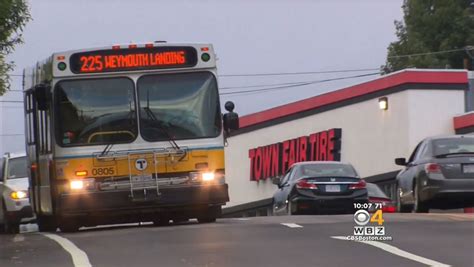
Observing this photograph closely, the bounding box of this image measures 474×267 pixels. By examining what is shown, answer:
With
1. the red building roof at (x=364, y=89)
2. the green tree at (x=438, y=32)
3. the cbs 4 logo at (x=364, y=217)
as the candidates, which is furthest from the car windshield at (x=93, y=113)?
the green tree at (x=438, y=32)

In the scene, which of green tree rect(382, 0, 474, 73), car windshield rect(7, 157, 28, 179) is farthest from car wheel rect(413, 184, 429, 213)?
green tree rect(382, 0, 474, 73)

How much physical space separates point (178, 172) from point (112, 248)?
176 inches

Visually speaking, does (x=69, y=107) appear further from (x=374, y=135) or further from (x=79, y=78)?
(x=374, y=135)

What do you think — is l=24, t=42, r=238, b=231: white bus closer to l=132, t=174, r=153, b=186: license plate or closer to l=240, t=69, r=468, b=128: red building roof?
l=132, t=174, r=153, b=186: license plate

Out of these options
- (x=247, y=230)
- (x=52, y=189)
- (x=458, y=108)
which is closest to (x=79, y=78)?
(x=52, y=189)

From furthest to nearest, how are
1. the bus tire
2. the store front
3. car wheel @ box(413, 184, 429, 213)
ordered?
the store front, car wheel @ box(413, 184, 429, 213), the bus tire

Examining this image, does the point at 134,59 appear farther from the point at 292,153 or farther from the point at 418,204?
the point at 292,153

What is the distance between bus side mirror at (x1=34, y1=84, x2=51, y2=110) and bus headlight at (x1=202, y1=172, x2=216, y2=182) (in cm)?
292

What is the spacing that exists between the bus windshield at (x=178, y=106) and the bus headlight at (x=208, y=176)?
642 mm

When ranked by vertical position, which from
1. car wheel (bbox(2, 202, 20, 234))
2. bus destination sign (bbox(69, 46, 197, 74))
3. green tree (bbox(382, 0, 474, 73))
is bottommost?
car wheel (bbox(2, 202, 20, 234))

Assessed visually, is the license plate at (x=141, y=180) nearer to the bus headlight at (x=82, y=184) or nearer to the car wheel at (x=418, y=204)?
the bus headlight at (x=82, y=184)

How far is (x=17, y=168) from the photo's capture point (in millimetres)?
24219

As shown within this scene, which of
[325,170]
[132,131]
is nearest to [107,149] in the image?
[132,131]

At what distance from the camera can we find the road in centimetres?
1155
